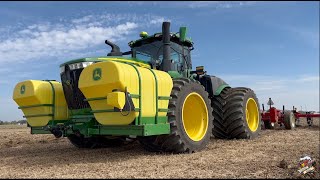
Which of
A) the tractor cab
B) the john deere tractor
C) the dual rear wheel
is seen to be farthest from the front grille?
the tractor cab

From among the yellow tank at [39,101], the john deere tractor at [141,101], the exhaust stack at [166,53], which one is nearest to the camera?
the john deere tractor at [141,101]

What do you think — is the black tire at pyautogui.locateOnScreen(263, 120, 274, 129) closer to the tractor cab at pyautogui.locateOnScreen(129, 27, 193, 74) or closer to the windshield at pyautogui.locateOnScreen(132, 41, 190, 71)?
the tractor cab at pyautogui.locateOnScreen(129, 27, 193, 74)

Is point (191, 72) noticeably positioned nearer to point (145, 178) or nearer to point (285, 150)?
point (285, 150)

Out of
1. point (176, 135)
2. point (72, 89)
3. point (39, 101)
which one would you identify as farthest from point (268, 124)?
point (39, 101)

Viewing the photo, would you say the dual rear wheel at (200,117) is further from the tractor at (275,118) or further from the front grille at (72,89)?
the tractor at (275,118)

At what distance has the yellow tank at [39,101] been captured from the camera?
7766 millimetres

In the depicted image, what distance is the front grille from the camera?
24.0ft

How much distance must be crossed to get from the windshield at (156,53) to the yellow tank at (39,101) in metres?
2.15

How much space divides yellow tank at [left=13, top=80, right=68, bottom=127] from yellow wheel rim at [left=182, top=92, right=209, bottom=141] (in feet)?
8.96

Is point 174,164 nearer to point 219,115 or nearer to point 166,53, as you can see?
point 166,53

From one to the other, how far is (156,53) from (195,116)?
1.87 meters

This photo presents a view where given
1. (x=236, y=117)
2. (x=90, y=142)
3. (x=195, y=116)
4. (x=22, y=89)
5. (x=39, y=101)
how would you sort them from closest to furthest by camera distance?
(x=39, y=101) → (x=22, y=89) → (x=195, y=116) → (x=90, y=142) → (x=236, y=117)

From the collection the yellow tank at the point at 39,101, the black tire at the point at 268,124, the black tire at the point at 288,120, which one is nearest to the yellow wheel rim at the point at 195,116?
the yellow tank at the point at 39,101

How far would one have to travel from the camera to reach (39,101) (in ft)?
25.5
